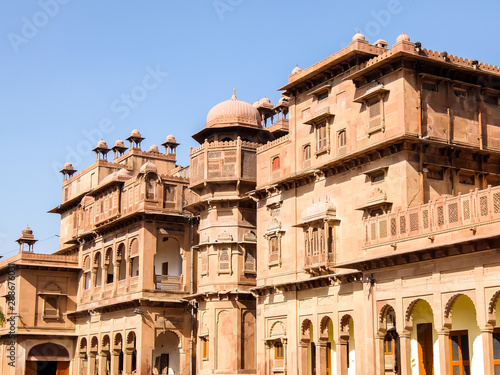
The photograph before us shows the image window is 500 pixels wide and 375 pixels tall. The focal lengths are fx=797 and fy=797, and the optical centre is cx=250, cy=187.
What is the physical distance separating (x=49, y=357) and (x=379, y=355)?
1174 inches

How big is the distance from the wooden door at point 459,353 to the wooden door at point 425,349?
0.98 metres

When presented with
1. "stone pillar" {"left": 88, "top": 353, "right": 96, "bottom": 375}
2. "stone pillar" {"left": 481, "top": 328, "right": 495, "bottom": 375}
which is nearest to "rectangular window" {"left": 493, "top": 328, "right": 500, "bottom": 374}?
"stone pillar" {"left": 481, "top": 328, "right": 495, "bottom": 375}

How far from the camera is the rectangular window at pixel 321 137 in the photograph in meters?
31.2

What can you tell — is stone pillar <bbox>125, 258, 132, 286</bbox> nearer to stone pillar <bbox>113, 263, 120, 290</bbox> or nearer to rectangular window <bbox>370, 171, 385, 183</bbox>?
stone pillar <bbox>113, 263, 120, 290</bbox>

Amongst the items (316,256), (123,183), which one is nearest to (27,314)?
(123,183)

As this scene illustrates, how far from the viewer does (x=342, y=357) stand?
95.0 ft

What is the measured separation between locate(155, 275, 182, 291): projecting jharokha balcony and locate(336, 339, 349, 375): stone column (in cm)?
1497

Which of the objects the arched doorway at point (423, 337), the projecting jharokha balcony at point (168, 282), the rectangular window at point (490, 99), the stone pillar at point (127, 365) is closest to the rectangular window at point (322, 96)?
the rectangular window at point (490, 99)

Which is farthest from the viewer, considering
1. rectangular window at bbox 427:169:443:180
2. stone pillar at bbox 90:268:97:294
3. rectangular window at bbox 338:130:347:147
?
stone pillar at bbox 90:268:97:294

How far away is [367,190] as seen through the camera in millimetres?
28312

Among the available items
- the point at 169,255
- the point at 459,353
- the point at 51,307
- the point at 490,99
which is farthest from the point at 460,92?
the point at 51,307

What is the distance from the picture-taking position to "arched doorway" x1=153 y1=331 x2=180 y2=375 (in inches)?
1714

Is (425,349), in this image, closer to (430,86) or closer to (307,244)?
(307,244)

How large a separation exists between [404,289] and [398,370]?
4.67 metres
